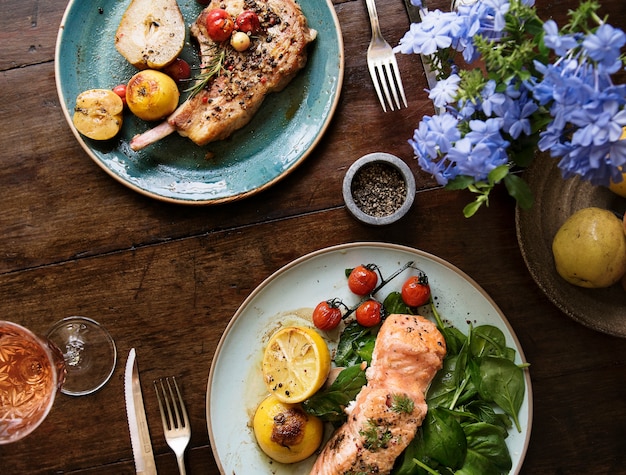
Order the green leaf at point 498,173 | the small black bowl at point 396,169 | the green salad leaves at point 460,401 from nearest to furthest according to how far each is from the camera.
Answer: the green leaf at point 498,173 → the green salad leaves at point 460,401 → the small black bowl at point 396,169

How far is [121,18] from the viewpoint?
2.20 metres

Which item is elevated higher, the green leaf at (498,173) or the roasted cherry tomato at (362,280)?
the green leaf at (498,173)

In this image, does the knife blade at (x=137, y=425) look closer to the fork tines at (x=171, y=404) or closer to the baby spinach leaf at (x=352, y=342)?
the fork tines at (x=171, y=404)

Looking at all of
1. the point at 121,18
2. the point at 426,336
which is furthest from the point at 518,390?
the point at 121,18

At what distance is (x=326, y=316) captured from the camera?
2.05 metres

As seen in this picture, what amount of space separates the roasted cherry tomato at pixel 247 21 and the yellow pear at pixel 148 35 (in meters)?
0.23

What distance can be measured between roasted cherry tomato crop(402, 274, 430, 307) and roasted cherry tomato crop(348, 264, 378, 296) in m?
0.11

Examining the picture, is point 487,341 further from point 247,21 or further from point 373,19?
point 247,21

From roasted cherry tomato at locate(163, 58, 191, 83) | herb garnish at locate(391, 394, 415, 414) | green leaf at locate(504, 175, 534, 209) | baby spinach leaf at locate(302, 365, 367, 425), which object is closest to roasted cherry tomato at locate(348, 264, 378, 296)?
baby spinach leaf at locate(302, 365, 367, 425)

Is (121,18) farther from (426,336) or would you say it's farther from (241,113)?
(426,336)

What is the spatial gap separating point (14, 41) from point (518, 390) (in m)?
2.13

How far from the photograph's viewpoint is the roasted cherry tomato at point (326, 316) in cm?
205

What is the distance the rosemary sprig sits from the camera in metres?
2.13

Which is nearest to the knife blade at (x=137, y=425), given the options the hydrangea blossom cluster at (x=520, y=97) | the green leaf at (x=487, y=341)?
the green leaf at (x=487, y=341)
